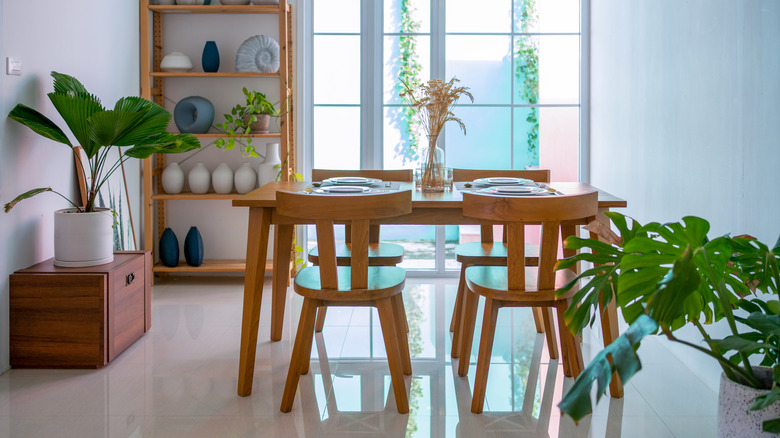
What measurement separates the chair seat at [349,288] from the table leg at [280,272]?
1.54 ft

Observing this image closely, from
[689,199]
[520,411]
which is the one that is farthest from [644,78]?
[520,411]

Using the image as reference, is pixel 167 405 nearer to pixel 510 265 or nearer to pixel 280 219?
pixel 280 219

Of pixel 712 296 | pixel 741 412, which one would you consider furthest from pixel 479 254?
pixel 741 412

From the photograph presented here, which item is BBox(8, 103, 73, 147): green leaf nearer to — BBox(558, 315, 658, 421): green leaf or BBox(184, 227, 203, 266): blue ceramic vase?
BBox(184, 227, 203, 266): blue ceramic vase

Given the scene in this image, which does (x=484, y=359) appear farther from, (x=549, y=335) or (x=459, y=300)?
(x=459, y=300)

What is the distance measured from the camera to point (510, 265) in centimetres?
260

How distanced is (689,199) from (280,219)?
1.78m

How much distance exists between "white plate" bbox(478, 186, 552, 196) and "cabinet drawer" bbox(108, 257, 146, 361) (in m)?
1.67

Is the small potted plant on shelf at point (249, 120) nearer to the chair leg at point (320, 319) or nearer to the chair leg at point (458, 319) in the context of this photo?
the chair leg at point (320, 319)

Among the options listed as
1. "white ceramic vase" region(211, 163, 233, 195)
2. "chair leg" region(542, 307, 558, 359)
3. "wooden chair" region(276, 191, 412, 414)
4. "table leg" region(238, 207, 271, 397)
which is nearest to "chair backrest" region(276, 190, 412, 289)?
"wooden chair" region(276, 191, 412, 414)

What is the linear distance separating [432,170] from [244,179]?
5.98ft

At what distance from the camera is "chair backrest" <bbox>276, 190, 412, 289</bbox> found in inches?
98.3

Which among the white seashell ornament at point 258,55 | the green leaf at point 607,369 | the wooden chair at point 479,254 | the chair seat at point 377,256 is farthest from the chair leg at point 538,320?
the white seashell ornament at point 258,55

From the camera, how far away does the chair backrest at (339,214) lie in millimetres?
2496
